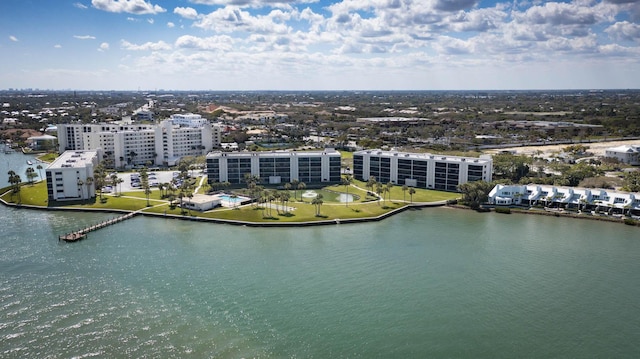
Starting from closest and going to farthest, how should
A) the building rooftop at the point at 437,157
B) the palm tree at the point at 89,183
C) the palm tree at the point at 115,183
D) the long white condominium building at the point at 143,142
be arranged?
the palm tree at the point at 89,183 < the palm tree at the point at 115,183 < the building rooftop at the point at 437,157 < the long white condominium building at the point at 143,142

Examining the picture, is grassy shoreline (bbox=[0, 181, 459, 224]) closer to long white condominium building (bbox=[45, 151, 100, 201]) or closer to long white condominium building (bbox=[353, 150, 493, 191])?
long white condominium building (bbox=[45, 151, 100, 201])

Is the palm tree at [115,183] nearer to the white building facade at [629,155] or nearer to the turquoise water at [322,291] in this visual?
the turquoise water at [322,291]

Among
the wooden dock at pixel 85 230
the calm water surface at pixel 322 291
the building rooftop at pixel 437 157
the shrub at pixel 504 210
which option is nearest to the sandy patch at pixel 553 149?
the building rooftop at pixel 437 157

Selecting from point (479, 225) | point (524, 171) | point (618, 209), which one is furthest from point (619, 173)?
point (479, 225)

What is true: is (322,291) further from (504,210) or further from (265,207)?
(504,210)

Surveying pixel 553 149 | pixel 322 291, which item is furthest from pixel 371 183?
pixel 553 149

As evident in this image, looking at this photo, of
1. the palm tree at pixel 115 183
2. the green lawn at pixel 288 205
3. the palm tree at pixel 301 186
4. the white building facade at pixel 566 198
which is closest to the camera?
the green lawn at pixel 288 205

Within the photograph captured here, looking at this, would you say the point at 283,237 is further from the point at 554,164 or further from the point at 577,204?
Answer: the point at 554,164

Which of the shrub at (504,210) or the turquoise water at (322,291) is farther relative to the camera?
the shrub at (504,210)
